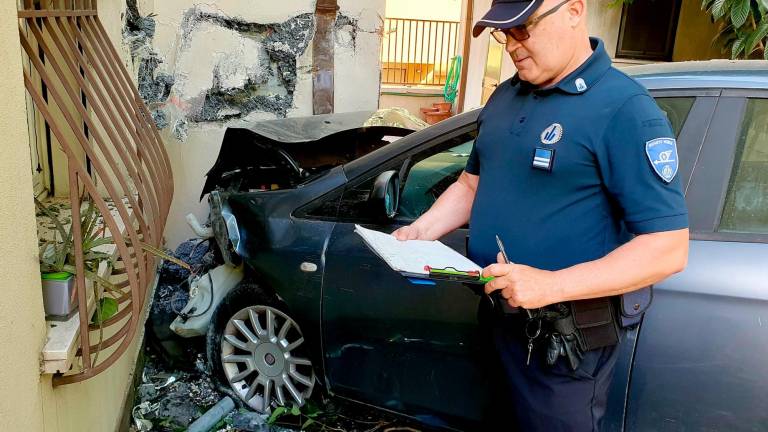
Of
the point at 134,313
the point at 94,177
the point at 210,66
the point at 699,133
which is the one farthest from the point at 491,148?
the point at 210,66

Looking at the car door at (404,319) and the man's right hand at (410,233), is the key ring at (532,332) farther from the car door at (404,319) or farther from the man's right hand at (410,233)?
the car door at (404,319)

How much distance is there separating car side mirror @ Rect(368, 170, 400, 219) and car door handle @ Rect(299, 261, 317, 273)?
39 centimetres

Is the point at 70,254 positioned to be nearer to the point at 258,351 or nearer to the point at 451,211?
the point at 451,211

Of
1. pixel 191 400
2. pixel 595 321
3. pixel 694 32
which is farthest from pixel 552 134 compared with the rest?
pixel 694 32

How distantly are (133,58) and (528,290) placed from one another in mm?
3733

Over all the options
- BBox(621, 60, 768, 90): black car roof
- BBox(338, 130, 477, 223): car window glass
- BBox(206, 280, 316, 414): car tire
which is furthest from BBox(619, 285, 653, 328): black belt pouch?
BBox(206, 280, 316, 414): car tire

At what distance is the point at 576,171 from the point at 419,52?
516 inches

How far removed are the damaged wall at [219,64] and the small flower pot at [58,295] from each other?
3004 mm

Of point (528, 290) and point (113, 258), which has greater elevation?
point (528, 290)

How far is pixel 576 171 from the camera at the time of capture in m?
1.73

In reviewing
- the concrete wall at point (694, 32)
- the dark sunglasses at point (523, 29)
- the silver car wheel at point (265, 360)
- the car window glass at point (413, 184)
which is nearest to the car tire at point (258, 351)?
the silver car wheel at point (265, 360)

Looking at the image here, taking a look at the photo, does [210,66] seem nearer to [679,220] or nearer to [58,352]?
[58,352]

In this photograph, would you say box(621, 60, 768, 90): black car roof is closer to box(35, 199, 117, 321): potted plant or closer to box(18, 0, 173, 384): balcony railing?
box(18, 0, 173, 384): balcony railing

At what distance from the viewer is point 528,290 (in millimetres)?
1643
